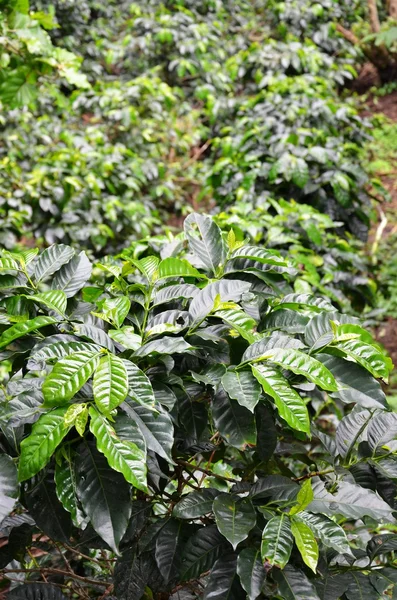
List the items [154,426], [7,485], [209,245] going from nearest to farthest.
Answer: [7,485] < [154,426] < [209,245]

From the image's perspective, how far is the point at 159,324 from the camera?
1.08 m

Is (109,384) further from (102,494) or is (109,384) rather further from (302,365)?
(302,365)

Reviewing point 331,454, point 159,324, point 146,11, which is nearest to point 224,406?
point 159,324

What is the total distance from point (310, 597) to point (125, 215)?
3.45 metres

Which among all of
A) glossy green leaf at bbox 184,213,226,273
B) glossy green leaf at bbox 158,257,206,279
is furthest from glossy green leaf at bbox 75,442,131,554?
glossy green leaf at bbox 184,213,226,273

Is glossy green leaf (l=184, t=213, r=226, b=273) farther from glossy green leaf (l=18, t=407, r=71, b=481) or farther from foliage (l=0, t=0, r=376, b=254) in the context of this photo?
foliage (l=0, t=0, r=376, b=254)

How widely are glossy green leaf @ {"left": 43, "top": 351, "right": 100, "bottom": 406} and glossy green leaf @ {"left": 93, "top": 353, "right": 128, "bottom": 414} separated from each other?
18 millimetres

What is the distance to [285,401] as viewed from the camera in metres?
0.94

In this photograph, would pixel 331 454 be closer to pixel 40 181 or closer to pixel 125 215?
pixel 40 181

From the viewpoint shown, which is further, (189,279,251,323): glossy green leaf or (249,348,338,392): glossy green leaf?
(189,279,251,323): glossy green leaf

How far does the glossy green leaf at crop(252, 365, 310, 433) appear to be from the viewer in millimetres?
927

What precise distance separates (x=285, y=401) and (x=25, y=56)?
7.20 feet

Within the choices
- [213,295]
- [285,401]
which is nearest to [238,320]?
[213,295]

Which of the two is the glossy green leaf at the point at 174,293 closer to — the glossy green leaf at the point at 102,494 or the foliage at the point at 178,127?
the glossy green leaf at the point at 102,494
